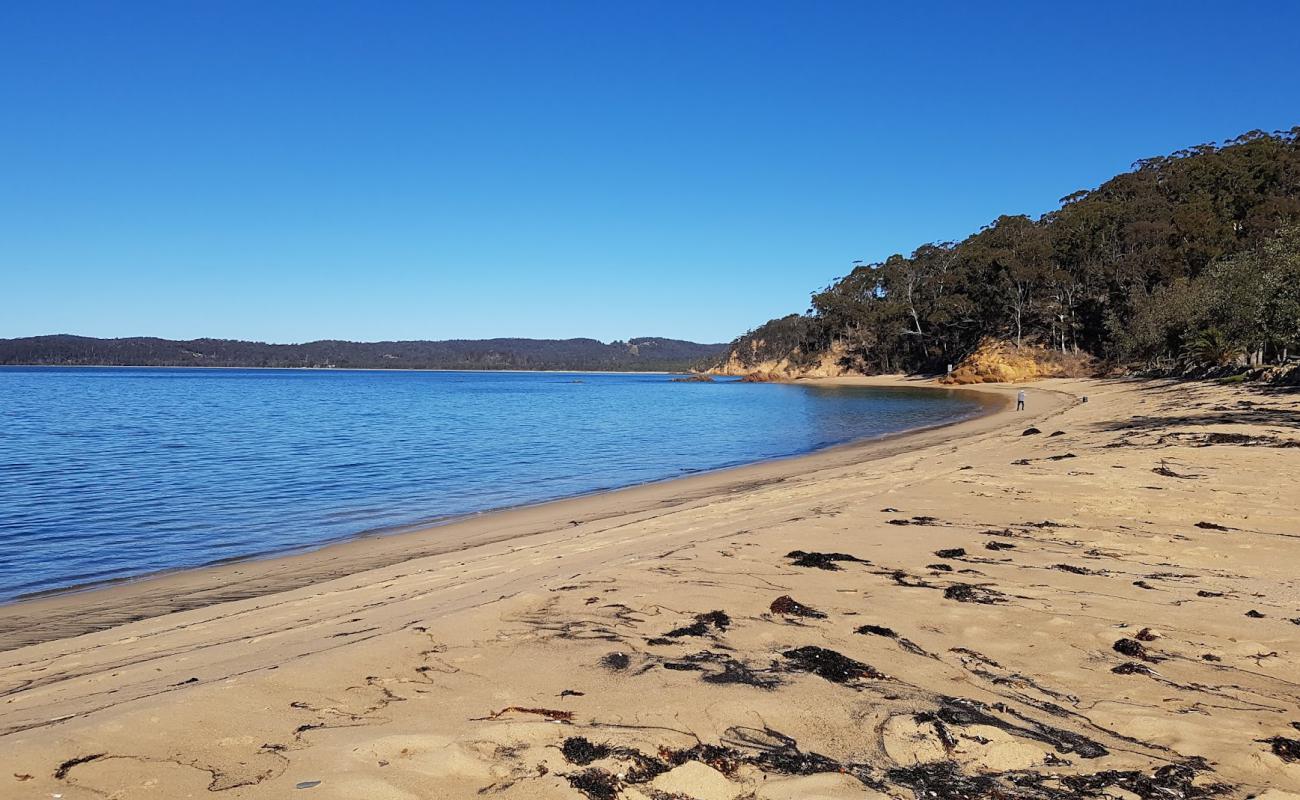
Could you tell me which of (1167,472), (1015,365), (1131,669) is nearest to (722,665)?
(1131,669)

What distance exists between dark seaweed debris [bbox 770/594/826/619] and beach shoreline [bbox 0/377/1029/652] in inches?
233

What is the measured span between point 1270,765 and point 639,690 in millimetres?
2771

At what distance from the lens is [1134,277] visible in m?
57.9

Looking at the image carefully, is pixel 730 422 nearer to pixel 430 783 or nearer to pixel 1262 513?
pixel 1262 513

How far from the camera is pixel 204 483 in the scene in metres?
16.6

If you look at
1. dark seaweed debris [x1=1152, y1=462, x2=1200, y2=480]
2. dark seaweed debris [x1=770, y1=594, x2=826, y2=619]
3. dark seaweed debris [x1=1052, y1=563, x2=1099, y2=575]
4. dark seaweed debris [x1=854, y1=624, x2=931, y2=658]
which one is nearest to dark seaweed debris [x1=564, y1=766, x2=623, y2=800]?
dark seaweed debris [x1=854, y1=624, x2=931, y2=658]

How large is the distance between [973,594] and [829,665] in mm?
2085

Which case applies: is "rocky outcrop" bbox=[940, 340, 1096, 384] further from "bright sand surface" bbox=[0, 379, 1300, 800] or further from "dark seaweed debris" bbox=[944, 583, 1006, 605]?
"dark seaweed debris" bbox=[944, 583, 1006, 605]

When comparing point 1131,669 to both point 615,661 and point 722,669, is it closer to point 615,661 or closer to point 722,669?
point 722,669

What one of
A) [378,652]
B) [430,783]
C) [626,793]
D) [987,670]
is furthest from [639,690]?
[987,670]

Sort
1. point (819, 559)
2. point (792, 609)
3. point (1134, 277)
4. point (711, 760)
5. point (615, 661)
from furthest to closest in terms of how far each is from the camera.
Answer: point (1134, 277)
point (819, 559)
point (792, 609)
point (615, 661)
point (711, 760)

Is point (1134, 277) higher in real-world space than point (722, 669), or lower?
higher

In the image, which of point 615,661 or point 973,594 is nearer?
point 615,661

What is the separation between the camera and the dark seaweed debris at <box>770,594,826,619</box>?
510cm
